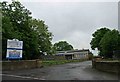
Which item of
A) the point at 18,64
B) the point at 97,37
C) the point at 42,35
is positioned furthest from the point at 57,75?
the point at 97,37

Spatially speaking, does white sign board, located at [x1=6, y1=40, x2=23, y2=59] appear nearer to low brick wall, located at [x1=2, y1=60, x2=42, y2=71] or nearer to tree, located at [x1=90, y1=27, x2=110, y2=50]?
low brick wall, located at [x1=2, y1=60, x2=42, y2=71]

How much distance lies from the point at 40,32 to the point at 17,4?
385 inches

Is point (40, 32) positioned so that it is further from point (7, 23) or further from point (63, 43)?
point (63, 43)

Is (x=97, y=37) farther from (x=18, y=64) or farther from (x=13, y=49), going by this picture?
(x=18, y=64)

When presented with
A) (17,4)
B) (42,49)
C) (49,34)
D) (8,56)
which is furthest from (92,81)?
(49,34)

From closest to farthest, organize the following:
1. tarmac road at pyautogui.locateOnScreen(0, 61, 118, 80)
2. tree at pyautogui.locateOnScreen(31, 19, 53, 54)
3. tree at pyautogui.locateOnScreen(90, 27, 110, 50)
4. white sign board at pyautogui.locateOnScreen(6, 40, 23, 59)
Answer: tarmac road at pyautogui.locateOnScreen(0, 61, 118, 80), white sign board at pyautogui.locateOnScreen(6, 40, 23, 59), tree at pyautogui.locateOnScreen(31, 19, 53, 54), tree at pyautogui.locateOnScreen(90, 27, 110, 50)

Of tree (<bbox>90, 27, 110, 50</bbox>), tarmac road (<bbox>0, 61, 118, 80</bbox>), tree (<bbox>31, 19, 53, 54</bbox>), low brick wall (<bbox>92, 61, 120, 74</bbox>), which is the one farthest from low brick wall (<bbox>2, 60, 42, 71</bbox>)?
tree (<bbox>90, 27, 110, 50</bbox>)

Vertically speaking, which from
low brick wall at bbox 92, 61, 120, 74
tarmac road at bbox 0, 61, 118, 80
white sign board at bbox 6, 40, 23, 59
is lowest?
tarmac road at bbox 0, 61, 118, 80

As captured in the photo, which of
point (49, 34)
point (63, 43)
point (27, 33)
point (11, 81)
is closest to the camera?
point (11, 81)

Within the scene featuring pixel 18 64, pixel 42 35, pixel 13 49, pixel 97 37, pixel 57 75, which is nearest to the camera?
pixel 57 75

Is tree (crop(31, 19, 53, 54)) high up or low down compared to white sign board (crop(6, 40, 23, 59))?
up

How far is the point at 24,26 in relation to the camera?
128 feet

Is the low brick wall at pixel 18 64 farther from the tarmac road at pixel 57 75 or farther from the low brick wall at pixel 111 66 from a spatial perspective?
the low brick wall at pixel 111 66

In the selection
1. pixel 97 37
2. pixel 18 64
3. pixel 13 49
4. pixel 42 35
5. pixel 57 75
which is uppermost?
pixel 97 37
